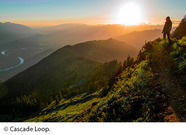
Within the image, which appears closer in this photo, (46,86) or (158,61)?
(158,61)

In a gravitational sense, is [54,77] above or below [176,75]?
below

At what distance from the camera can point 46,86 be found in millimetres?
119688

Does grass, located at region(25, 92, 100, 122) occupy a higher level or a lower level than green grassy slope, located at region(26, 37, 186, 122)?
lower

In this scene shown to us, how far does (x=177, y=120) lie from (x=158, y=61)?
8678 mm

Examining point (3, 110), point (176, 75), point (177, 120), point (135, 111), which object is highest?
point (176, 75)

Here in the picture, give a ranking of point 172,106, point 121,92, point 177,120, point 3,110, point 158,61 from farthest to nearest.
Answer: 1. point 3,110
2. point 158,61
3. point 121,92
4. point 172,106
5. point 177,120

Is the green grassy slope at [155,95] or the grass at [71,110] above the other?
the green grassy slope at [155,95]

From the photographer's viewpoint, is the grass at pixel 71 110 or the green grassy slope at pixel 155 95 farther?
the grass at pixel 71 110

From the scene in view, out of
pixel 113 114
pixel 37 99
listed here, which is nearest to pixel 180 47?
pixel 113 114

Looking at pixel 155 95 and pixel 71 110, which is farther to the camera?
pixel 71 110

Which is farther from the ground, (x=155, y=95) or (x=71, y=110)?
(x=155, y=95)

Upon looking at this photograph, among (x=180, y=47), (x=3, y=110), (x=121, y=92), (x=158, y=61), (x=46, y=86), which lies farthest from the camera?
(x=46, y=86)

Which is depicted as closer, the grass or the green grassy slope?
the green grassy slope
